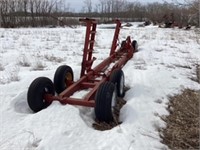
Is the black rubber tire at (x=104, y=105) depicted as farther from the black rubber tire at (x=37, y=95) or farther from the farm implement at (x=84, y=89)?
the black rubber tire at (x=37, y=95)

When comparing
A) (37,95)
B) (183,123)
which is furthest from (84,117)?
(183,123)

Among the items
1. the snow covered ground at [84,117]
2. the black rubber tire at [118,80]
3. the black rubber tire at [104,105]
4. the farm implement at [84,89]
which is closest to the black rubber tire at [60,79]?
the farm implement at [84,89]

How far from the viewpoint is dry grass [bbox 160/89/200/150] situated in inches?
137

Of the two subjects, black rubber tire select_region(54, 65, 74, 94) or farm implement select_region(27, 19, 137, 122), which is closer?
farm implement select_region(27, 19, 137, 122)

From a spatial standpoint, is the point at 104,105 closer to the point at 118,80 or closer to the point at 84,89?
the point at 118,80

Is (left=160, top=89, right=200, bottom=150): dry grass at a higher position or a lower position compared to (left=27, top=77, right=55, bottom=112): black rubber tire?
lower

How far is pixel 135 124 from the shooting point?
3770mm

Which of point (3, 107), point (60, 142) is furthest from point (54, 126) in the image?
point (3, 107)

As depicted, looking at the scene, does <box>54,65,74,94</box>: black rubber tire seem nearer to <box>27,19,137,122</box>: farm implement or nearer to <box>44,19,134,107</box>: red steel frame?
<box>27,19,137,122</box>: farm implement

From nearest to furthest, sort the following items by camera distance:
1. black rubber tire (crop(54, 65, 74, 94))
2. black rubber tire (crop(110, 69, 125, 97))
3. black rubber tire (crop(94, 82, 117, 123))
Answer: black rubber tire (crop(94, 82, 117, 123)) < black rubber tire (crop(110, 69, 125, 97)) < black rubber tire (crop(54, 65, 74, 94))

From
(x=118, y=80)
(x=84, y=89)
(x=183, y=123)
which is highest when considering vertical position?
(x=118, y=80)

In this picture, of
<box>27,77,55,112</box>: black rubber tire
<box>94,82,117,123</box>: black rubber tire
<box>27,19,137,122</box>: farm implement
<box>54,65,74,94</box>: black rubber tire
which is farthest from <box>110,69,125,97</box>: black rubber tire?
<box>27,77,55,112</box>: black rubber tire

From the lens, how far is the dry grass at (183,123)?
11.4 ft

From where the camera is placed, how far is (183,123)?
13.3 feet
